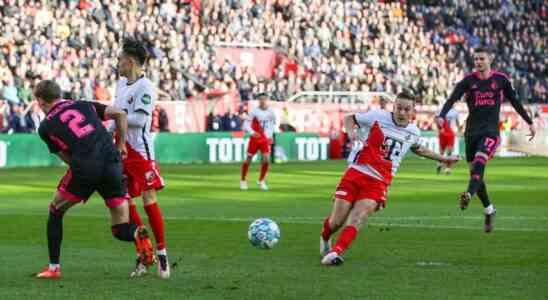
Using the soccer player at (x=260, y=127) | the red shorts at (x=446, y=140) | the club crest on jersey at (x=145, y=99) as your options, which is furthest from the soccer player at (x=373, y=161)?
the red shorts at (x=446, y=140)

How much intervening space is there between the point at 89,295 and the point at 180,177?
2243 centimetres

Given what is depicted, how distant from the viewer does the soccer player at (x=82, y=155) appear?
37.3 ft

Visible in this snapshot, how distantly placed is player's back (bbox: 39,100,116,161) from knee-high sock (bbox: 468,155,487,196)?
22.7 feet

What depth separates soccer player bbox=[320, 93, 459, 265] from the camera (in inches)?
533

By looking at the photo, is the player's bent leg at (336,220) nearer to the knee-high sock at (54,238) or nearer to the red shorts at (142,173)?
the red shorts at (142,173)

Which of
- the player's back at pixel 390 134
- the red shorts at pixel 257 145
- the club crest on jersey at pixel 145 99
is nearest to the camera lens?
the club crest on jersey at pixel 145 99

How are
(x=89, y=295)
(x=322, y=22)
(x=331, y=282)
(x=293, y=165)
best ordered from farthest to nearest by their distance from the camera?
(x=322, y=22), (x=293, y=165), (x=331, y=282), (x=89, y=295)

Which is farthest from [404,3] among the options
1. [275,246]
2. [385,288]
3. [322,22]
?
[385,288]

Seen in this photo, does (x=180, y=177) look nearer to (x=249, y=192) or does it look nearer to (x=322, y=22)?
(x=249, y=192)

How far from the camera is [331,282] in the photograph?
11.3 meters

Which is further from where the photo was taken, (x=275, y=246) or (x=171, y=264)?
(x=275, y=246)

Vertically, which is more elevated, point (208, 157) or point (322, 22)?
point (322, 22)

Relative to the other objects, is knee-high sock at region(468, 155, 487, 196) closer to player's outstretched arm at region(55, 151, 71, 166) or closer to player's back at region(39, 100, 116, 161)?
player's back at region(39, 100, 116, 161)

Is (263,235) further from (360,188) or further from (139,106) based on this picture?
(139,106)
